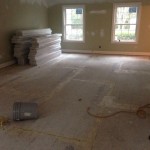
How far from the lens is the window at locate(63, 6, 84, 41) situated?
359 inches

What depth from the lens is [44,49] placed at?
280 inches

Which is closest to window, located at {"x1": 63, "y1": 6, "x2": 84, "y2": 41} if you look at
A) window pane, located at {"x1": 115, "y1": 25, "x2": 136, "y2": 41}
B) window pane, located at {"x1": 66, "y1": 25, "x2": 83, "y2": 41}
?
window pane, located at {"x1": 66, "y1": 25, "x2": 83, "y2": 41}

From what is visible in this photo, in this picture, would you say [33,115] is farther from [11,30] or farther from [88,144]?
[11,30]

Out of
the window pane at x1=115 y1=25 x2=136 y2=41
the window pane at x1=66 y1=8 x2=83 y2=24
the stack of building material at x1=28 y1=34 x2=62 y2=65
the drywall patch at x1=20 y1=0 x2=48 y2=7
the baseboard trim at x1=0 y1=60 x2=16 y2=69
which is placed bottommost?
the baseboard trim at x1=0 y1=60 x2=16 y2=69

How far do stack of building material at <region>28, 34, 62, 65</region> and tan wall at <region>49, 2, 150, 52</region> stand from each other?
1.50m

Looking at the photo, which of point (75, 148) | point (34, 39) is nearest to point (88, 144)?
point (75, 148)

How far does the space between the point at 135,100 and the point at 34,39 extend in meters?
4.15

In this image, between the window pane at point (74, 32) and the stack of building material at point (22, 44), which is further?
the window pane at point (74, 32)

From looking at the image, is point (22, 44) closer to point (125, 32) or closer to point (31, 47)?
point (31, 47)

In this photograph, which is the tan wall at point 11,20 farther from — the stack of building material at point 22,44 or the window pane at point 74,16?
the window pane at point 74,16

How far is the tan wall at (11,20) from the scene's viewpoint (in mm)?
6402


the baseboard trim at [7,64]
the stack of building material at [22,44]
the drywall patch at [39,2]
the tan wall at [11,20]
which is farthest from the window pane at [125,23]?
the baseboard trim at [7,64]

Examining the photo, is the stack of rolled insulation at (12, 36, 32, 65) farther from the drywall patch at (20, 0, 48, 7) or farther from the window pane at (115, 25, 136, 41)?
the window pane at (115, 25, 136, 41)

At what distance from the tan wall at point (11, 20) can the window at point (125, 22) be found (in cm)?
356
